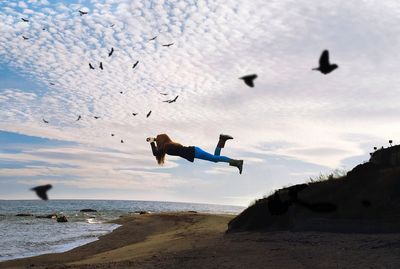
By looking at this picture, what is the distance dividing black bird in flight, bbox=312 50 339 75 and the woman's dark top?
486 centimetres

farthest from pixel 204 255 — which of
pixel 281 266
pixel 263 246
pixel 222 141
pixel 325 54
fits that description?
pixel 325 54

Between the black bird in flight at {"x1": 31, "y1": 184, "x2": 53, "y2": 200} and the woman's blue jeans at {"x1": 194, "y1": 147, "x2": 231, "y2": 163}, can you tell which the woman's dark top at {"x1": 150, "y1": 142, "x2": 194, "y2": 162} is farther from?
the black bird in flight at {"x1": 31, "y1": 184, "x2": 53, "y2": 200}

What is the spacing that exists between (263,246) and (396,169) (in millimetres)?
6898

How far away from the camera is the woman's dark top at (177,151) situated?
11.7 metres

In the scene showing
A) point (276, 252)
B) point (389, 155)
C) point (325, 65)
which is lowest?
point (276, 252)

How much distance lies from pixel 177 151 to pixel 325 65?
5.09 metres

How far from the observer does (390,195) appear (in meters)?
15.8

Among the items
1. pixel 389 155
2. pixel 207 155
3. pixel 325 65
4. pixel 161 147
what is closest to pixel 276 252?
pixel 207 155

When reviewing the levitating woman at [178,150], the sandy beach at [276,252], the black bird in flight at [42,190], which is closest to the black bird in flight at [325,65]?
the levitating woman at [178,150]

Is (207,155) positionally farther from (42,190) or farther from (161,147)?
(42,190)

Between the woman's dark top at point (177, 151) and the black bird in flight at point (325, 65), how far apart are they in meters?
4.86

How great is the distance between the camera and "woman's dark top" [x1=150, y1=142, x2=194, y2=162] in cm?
1174

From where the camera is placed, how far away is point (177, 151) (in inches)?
464

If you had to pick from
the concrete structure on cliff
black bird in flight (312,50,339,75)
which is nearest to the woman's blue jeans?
black bird in flight (312,50,339,75)
